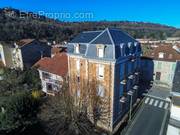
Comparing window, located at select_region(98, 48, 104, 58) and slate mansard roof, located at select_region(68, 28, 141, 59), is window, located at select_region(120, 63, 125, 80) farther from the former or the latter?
window, located at select_region(98, 48, 104, 58)

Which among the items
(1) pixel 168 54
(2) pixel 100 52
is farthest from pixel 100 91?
(1) pixel 168 54

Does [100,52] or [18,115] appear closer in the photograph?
[18,115]

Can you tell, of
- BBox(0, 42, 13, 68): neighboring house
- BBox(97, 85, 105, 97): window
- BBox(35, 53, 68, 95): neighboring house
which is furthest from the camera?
BBox(0, 42, 13, 68): neighboring house

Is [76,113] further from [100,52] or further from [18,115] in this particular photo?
[100,52]

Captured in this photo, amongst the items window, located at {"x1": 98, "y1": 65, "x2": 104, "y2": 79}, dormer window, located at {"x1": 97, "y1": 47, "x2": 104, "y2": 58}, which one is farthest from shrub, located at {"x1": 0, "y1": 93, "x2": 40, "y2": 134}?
dormer window, located at {"x1": 97, "y1": 47, "x2": 104, "y2": 58}

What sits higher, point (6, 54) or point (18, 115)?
point (6, 54)

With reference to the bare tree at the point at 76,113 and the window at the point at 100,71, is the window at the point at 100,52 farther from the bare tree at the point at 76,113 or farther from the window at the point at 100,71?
the bare tree at the point at 76,113

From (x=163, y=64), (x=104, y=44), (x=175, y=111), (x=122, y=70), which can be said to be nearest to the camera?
(x=175, y=111)

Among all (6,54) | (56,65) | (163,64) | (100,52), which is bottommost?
(163,64)

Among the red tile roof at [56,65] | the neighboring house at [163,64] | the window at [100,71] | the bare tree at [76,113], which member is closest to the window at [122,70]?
the window at [100,71]
